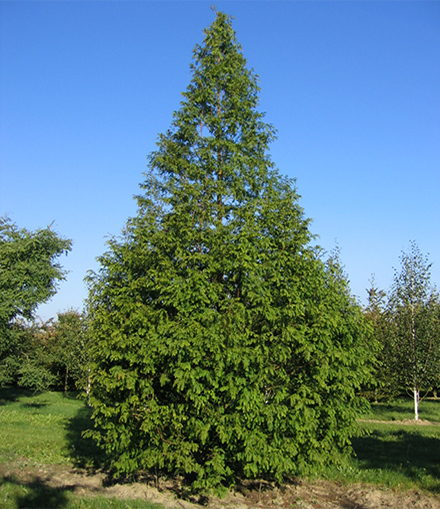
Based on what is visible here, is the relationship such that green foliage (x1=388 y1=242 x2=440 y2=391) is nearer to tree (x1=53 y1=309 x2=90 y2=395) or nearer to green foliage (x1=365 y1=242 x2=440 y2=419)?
green foliage (x1=365 y1=242 x2=440 y2=419)

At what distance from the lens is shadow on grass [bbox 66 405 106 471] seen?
11516 mm

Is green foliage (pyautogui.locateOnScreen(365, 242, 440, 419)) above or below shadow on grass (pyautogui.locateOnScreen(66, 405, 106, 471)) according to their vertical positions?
above

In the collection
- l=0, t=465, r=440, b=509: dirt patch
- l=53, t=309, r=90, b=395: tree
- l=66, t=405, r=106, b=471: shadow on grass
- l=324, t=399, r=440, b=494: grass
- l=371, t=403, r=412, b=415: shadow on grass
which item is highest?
l=53, t=309, r=90, b=395: tree

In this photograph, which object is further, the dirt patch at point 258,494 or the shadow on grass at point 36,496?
the dirt patch at point 258,494

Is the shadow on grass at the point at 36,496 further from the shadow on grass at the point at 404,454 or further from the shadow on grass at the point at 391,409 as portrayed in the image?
the shadow on grass at the point at 391,409

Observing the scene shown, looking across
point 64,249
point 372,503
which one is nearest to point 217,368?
point 372,503

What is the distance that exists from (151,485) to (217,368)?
392 centimetres

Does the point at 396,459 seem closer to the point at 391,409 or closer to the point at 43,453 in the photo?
the point at 43,453

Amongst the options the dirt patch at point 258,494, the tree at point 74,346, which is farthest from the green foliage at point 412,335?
the tree at point 74,346

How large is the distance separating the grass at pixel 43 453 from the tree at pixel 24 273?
4700 millimetres

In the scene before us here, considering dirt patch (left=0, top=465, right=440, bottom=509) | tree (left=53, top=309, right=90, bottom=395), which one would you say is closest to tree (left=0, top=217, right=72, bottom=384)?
tree (left=53, top=309, right=90, bottom=395)

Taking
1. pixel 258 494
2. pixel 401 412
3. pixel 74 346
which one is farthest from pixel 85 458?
pixel 401 412

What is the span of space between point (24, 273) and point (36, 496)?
1576 cm

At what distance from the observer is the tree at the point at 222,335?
25.9 ft
